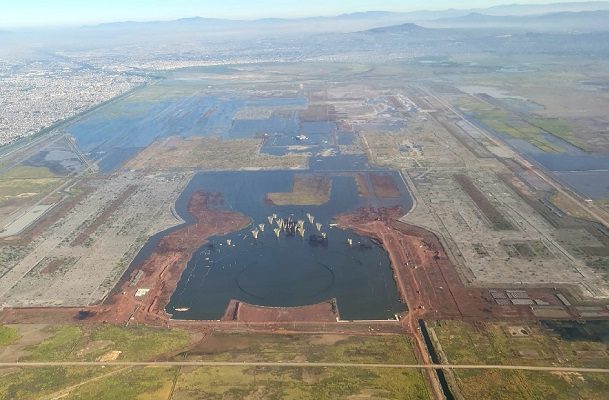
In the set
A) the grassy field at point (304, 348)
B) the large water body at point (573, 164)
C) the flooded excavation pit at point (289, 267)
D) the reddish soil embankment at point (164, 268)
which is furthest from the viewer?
the large water body at point (573, 164)

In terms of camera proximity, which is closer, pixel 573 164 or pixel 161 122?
pixel 573 164

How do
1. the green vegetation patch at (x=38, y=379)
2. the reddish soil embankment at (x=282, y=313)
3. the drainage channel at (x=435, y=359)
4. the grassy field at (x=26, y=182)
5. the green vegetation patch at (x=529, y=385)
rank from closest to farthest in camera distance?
the green vegetation patch at (x=529, y=385), the drainage channel at (x=435, y=359), the green vegetation patch at (x=38, y=379), the reddish soil embankment at (x=282, y=313), the grassy field at (x=26, y=182)

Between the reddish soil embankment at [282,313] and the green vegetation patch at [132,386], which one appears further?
the reddish soil embankment at [282,313]

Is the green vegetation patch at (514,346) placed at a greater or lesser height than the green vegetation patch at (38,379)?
greater

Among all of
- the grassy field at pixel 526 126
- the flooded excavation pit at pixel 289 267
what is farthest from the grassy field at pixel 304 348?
the grassy field at pixel 526 126

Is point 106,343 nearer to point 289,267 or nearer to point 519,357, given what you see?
point 289,267

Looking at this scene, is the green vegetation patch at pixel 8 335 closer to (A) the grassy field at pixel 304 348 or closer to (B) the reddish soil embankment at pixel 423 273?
(A) the grassy field at pixel 304 348

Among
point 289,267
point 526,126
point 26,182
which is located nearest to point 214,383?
point 289,267
